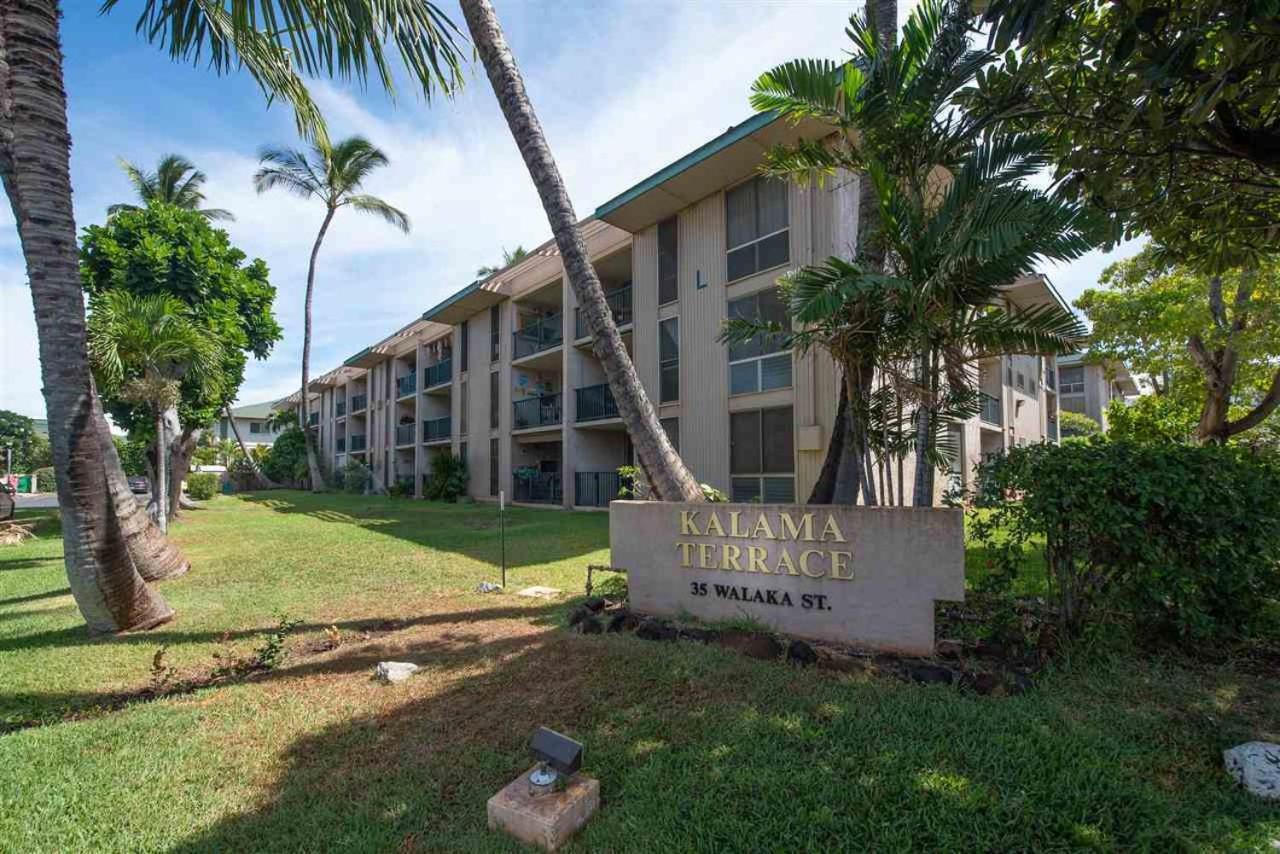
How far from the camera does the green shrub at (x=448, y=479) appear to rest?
2297cm

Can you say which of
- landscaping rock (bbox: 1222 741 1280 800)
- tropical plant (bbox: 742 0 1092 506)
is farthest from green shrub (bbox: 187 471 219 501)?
landscaping rock (bbox: 1222 741 1280 800)

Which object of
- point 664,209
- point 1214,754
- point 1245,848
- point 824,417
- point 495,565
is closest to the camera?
point 1245,848

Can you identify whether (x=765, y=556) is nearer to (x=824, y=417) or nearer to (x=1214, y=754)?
(x=1214, y=754)

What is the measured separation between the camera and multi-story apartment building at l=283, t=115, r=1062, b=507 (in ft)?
40.0

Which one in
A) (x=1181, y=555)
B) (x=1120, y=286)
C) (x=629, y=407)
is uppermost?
(x=1120, y=286)

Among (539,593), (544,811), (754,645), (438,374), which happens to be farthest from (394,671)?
(438,374)

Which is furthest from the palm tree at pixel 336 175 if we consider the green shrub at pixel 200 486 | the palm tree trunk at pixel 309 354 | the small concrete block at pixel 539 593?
the small concrete block at pixel 539 593

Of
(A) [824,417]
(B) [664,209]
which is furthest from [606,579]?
(B) [664,209]

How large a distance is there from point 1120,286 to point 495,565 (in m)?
14.6

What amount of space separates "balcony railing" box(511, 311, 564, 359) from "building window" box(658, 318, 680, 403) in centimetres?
517

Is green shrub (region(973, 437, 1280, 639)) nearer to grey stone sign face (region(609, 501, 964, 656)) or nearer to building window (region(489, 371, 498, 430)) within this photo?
grey stone sign face (region(609, 501, 964, 656))

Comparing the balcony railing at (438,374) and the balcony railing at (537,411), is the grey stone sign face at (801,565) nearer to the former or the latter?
the balcony railing at (537,411)

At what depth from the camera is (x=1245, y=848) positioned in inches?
86.5

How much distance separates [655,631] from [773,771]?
2.14 meters
